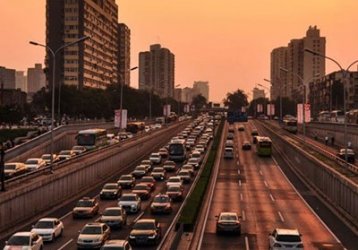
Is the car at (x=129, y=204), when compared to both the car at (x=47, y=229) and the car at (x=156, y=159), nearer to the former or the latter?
the car at (x=47, y=229)

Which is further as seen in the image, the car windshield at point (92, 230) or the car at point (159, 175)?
the car at point (159, 175)

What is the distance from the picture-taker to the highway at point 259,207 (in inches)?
1490

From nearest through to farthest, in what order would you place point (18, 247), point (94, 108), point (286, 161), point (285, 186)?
point (18, 247) < point (285, 186) < point (286, 161) < point (94, 108)

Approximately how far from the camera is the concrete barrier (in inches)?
1649

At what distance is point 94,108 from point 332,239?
436 feet

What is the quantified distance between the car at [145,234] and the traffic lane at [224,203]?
2723 mm

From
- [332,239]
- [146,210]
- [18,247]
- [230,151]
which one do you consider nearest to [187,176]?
[146,210]

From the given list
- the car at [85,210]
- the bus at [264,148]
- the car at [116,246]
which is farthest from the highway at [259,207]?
the car at [85,210]

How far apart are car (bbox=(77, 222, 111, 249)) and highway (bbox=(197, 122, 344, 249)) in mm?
5545

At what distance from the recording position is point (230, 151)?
93250 mm

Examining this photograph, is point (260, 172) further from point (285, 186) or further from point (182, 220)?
point (182, 220)

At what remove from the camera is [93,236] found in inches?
1347

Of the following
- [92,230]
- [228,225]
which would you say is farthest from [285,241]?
[92,230]

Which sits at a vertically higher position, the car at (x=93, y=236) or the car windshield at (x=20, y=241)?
the car windshield at (x=20, y=241)
